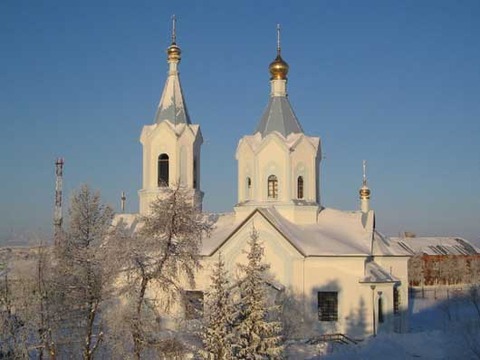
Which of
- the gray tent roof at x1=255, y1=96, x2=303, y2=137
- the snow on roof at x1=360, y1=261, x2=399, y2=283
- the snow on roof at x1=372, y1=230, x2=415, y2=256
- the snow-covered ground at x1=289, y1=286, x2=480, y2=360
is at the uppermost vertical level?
the gray tent roof at x1=255, y1=96, x2=303, y2=137

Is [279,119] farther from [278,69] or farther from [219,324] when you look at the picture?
[219,324]

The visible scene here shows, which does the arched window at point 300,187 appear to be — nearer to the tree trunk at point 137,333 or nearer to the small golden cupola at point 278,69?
the small golden cupola at point 278,69

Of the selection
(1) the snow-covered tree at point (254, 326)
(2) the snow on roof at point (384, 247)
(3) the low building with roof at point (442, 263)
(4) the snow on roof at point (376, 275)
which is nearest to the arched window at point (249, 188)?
(2) the snow on roof at point (384, 247)

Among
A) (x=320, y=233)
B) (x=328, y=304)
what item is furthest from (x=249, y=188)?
(x=328, y=304)

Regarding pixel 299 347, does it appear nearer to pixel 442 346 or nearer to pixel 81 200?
pixel 442 346

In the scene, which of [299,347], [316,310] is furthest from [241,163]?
[299,347]

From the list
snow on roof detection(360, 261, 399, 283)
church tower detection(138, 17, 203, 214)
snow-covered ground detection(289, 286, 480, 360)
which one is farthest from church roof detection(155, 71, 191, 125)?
snow-covered ground detection(289, 286, 480, 360)

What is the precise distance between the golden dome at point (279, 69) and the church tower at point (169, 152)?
4391mm

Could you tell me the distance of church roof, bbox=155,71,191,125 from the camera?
99.1 feet

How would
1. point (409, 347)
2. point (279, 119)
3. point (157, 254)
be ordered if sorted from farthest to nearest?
point (279, 119) < point (409, 347) < point (157, 254)

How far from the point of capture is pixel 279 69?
1199 inches

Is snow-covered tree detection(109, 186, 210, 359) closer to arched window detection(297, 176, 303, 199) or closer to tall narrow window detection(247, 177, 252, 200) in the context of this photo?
tall narrow window detection(247, 177, 252, 200)

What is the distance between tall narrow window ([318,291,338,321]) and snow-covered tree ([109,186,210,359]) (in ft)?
28.2

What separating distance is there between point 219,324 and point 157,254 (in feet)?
10.4
